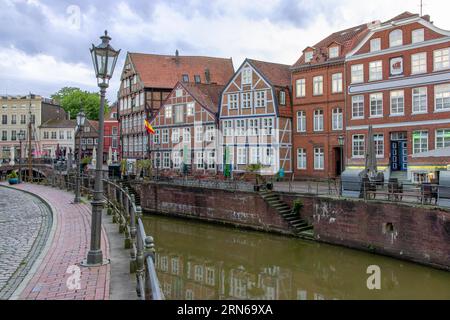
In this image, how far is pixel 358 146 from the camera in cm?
3203

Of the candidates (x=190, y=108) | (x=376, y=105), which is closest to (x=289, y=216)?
(x=376, y=105)

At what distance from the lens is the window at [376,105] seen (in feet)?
101

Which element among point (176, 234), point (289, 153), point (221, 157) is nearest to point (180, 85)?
point (221, 157)

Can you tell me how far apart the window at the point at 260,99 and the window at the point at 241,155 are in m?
4.13

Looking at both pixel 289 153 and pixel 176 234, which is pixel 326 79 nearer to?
pixel 289 153

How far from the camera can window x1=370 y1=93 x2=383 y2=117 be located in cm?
3069

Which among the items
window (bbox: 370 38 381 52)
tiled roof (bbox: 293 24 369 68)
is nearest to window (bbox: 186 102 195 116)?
tiled roof (bbox: 293 24 369 68)

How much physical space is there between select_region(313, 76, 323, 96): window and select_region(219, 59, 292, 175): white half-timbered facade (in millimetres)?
2977

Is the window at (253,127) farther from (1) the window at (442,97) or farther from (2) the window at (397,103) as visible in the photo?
(1) the window at (442,97)

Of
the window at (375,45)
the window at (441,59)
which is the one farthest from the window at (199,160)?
the window at (441,59)

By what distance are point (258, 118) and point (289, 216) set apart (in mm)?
15072

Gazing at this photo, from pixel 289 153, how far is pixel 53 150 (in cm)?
5129

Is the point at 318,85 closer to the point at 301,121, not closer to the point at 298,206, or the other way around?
the point at 301,121
